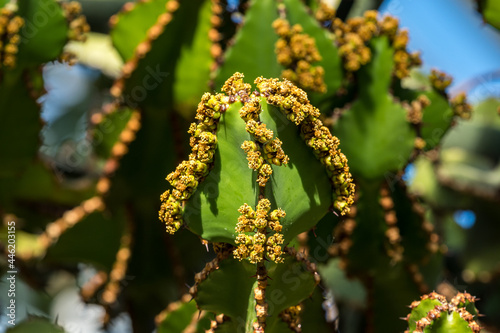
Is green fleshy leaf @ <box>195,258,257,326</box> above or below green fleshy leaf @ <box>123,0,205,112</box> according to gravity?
above

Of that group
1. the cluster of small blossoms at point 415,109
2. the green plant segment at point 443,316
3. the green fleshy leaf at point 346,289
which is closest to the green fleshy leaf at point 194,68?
the cluster of small blossoms at point 415,109

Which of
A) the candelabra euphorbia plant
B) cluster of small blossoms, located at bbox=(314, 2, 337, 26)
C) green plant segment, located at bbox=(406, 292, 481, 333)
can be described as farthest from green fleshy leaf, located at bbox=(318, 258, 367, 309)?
the candelabra euphorbia plant

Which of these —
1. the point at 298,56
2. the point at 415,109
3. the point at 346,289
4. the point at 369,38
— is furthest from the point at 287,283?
the point at 346,289

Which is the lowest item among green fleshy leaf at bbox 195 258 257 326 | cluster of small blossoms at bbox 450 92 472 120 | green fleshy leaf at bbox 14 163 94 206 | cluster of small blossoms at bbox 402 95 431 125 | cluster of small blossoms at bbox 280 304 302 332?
green fleshy leaf at bbox 14 163 94 206

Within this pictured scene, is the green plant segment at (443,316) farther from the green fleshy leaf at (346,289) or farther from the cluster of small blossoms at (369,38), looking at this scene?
the green fleshy leaf at (346,289)

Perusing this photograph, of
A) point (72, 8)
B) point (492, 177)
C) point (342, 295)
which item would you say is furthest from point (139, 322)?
point (492, 177)

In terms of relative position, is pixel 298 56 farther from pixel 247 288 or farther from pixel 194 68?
pixel 247 288

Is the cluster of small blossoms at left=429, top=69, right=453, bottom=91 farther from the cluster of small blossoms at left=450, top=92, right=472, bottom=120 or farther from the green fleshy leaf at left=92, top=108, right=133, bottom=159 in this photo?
the green fleshy leaf at left=92, top=108, right=133, bottom=159
